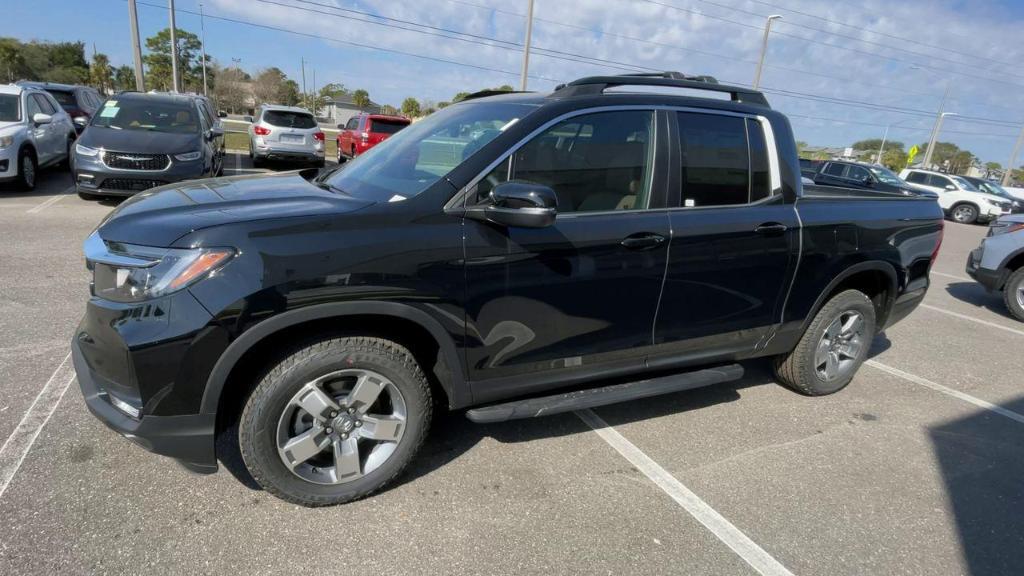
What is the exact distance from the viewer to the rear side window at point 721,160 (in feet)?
10.5

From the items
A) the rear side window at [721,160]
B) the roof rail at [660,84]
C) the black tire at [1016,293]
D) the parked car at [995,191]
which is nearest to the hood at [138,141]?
the roof rail at [660,84]

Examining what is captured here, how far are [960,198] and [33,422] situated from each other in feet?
83.4

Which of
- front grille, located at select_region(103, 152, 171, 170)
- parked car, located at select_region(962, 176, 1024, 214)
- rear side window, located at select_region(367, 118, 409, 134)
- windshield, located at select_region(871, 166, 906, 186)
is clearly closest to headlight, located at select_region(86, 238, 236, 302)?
front grille, located at select_region(103, 152, 171, 170)

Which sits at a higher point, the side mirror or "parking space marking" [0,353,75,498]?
the side mirror

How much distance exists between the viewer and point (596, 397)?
3008mm

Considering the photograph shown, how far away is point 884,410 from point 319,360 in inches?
149

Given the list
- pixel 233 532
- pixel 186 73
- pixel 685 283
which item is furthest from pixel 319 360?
pixel 186 73

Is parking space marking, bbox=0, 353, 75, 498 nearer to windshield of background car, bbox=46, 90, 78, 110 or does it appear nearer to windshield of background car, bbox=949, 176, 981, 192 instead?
windshield of background car, bbox=46, 90, 78, 110

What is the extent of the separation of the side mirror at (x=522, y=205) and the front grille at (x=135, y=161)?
7.92 metres

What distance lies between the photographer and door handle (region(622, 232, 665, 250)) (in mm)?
2896

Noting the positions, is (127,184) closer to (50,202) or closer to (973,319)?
(50,202)

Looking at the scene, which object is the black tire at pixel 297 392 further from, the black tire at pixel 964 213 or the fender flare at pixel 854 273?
the black tire at pixel 964 213

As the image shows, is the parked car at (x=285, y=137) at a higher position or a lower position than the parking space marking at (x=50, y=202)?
higher

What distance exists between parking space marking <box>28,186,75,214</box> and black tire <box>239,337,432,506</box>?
323 inches
